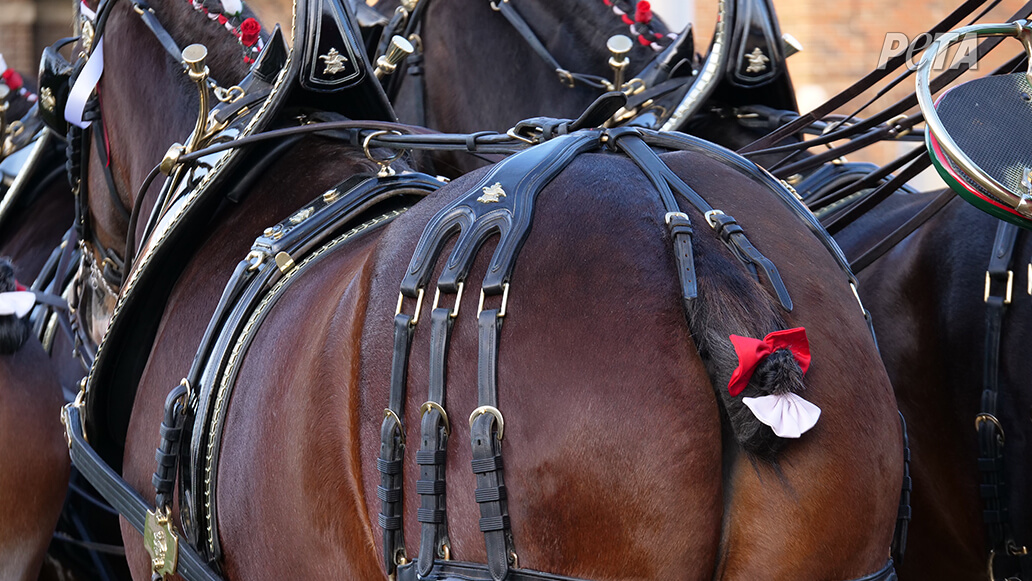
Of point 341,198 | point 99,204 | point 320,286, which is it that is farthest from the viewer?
point 99,204

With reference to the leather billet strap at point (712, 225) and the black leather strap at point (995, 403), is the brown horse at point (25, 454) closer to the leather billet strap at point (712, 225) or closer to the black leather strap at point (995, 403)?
the leather billet strap at point (712, 225)

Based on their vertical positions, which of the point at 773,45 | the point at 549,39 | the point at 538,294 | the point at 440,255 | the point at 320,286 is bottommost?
the point at 538,294

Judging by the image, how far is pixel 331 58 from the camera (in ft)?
7.20

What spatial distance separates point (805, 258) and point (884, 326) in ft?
3.64

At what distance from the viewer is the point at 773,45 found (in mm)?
3064

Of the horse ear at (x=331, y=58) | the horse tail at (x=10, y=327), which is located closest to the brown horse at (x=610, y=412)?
the horse ear at (x=331, y=58)

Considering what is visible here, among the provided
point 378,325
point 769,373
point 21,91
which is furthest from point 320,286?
point 21,91

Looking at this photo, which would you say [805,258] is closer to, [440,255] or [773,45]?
[440,255]

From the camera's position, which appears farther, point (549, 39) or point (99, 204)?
point (549, 39)

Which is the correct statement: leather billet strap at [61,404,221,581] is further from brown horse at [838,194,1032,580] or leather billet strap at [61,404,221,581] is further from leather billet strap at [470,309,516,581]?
brown horse at [838,194,1032,580]

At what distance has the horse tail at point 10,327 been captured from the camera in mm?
2516

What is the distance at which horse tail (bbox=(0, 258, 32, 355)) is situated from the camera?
99.0 inches

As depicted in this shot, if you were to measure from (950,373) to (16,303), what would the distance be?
2.18 metres

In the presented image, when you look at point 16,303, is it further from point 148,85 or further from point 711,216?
point 711,216
